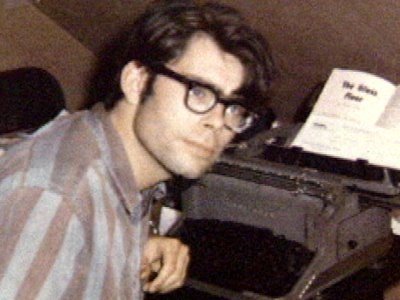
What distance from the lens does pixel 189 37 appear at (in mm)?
1328

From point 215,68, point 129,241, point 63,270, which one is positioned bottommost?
point 129,241

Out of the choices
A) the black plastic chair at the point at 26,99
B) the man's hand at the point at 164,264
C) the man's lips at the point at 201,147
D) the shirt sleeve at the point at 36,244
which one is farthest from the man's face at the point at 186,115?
the black plastic chair at the point at 26,99

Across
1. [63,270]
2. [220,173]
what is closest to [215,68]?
[220,173]

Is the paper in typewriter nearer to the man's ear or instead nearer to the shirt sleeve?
the man's ear

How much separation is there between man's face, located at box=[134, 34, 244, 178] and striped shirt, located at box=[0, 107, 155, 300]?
0.08m

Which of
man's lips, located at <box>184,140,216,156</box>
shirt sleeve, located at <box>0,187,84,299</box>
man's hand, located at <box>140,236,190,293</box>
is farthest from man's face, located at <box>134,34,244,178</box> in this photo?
shirt sleeve, located at <box>0,187,84,299</box>

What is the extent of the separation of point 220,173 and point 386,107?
374 millimetres

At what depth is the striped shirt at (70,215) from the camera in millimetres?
959

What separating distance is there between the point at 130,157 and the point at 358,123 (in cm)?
54

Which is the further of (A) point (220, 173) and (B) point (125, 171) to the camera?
(A) point (220, 173)

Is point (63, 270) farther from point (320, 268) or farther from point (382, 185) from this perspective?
point (382, 185)

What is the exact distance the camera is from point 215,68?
129cm

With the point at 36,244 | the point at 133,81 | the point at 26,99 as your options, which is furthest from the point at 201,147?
the point at 26,99

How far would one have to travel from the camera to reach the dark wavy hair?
133 cm
